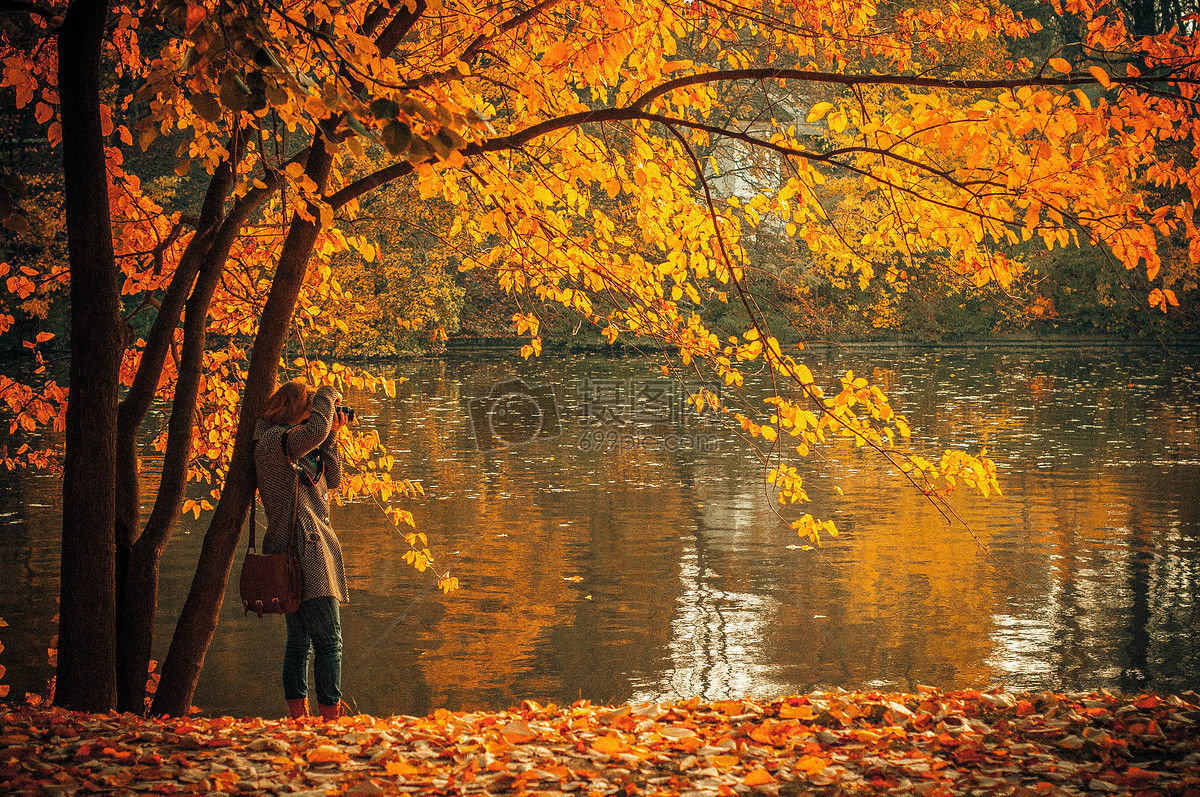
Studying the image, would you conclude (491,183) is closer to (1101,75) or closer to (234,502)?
(234,502)

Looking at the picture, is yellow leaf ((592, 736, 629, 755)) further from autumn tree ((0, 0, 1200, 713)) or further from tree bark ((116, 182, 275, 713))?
tree bark ((116, 182, 275, 713))

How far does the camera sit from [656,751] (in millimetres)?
3910

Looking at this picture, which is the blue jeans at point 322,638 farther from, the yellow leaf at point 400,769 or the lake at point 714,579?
the lake at point 714,579

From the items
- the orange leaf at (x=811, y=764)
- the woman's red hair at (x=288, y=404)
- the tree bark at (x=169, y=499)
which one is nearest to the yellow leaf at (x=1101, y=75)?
the orange leaf at (x=811, y=764)

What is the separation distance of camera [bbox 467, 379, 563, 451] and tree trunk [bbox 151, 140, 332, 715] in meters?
10.6

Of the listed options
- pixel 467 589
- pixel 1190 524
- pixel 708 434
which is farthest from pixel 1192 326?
pixel 467 589

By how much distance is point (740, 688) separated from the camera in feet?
19.7

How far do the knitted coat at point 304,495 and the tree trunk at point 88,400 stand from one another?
669mm

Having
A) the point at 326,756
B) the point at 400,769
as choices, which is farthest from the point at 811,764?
the point at 326,756

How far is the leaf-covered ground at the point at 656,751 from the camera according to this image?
3449mm

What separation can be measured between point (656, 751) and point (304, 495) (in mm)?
2041

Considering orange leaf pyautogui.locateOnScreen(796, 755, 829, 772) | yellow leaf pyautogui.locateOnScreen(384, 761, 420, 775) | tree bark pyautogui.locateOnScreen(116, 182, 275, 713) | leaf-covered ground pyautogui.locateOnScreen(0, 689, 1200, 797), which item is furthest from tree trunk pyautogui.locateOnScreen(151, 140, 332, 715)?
orange leaf pyautogui.locateOnScreen(796, 755, 829, 772)

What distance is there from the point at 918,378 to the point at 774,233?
10155 mm

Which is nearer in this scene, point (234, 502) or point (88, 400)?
point (88, 400)
